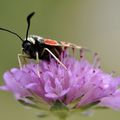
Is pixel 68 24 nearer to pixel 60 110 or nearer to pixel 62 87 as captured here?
pixel 62 87

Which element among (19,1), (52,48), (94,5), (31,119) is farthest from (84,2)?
(52,48)

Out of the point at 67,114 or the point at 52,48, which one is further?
the point at 52,48

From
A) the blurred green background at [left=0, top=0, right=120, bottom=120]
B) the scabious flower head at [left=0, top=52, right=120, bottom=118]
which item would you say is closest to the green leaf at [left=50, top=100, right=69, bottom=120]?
the scabious flower head at [left=0, top=52, right=120, bottom=118]

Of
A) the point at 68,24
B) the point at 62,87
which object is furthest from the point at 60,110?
the point at 68,24

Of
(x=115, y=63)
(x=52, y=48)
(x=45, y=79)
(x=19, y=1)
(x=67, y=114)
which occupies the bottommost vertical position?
(x=67, y=114)

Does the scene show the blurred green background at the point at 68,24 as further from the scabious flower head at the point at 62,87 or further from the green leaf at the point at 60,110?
the green leaf at the point at 60,110

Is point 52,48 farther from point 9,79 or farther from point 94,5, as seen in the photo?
point 94,5

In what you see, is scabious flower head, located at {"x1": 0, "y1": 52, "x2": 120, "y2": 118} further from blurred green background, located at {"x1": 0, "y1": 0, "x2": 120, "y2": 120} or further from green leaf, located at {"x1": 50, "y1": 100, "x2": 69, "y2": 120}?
blurred green background, located at {"x1": 0, "y1": 0, "x2": 120, "y2": 120}
